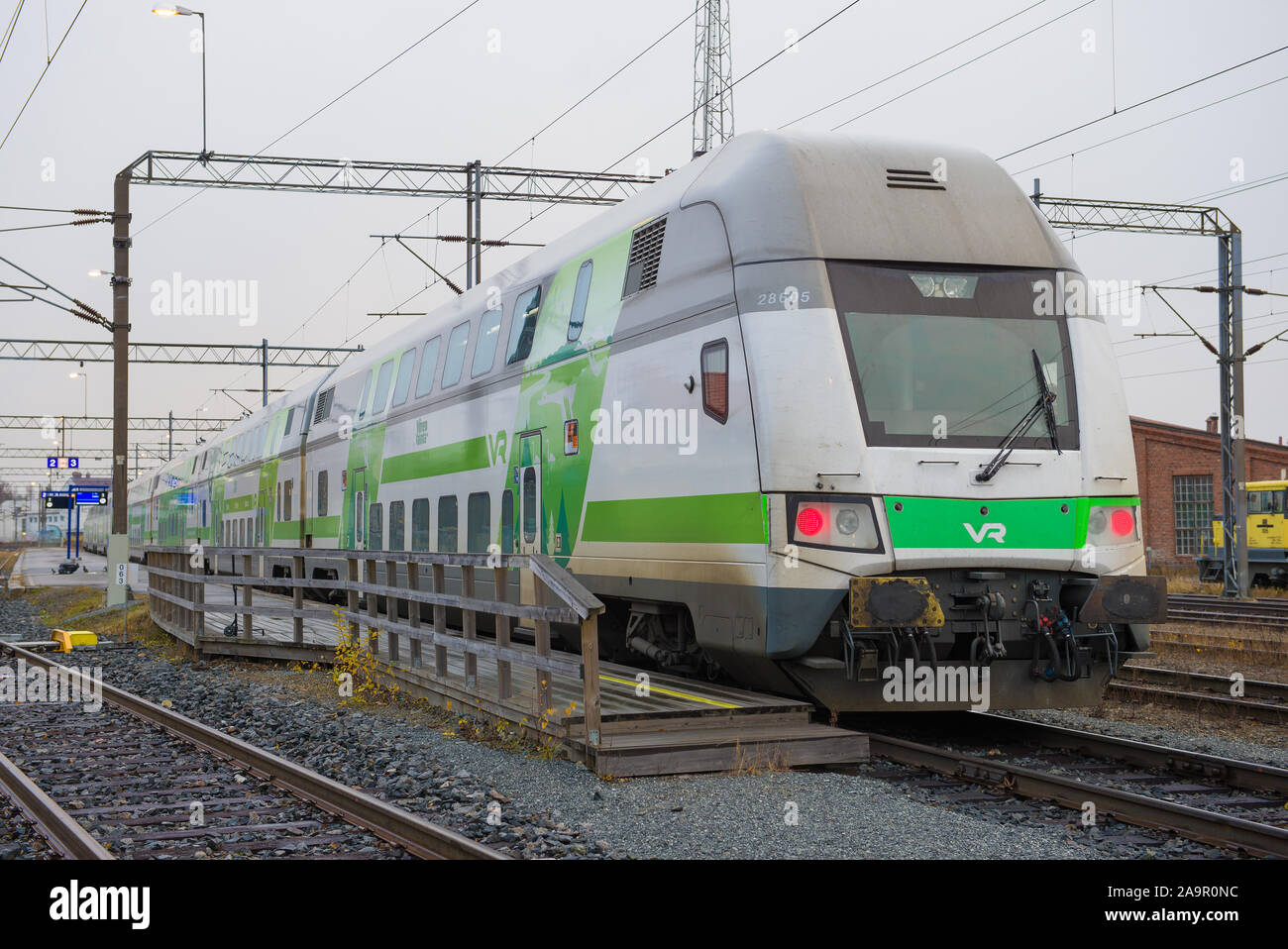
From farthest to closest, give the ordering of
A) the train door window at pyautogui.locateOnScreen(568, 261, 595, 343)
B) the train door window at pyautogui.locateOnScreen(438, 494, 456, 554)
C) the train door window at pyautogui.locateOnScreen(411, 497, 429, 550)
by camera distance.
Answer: the train door window at pyautogui.locateOnScreen(411, 497, 429, 550), the train door window at pyautogui.locateOnScreen(438, 494, 456, 554), the train door window at pyautogui.locateOnScreen(568, 261, 595, 343)

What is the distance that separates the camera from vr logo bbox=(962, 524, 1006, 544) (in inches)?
333

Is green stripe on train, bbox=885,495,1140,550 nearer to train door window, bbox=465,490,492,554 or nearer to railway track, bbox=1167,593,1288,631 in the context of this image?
train door window, bbox=465,490,492,554

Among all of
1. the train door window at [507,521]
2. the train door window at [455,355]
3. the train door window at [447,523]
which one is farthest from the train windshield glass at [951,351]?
the train door window at [455,355]

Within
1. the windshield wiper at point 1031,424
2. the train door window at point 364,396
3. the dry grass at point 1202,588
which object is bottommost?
the dry grass at point 1202,588

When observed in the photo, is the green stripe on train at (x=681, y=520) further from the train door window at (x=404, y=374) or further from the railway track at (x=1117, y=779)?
the train door window at (x=404, y=374)

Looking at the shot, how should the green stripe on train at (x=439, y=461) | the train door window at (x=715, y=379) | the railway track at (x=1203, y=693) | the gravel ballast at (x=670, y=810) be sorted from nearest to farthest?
the gravel ballast at (x=670, y=810), the train door window at (x=715, y=379), the railway track at (x=1203, y=693), the green stripe on train at (x=439, y=461)

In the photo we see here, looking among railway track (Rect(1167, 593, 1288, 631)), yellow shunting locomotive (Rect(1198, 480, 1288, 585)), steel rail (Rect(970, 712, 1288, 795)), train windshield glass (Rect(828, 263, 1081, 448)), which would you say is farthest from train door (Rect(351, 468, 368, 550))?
yellow shunting locomotive (Rect(1198, 480, 1288, 585))

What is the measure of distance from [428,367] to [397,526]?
2.12m

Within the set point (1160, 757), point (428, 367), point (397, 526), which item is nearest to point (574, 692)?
point (1160, 757)

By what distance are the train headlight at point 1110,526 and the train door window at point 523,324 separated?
5.53m

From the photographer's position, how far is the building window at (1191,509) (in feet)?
137

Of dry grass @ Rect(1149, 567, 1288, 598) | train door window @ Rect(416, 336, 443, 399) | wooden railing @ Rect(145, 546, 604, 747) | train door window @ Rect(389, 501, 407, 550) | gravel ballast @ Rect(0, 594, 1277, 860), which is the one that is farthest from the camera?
dry grass @ Rect(1149, 567, 1288, 598)

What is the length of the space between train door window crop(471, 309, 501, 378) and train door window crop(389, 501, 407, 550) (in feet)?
9.31
